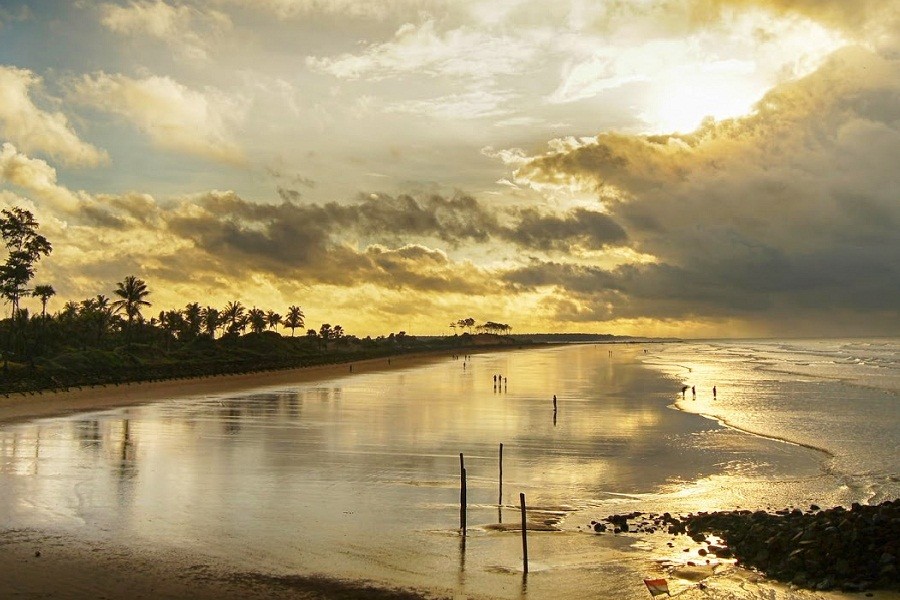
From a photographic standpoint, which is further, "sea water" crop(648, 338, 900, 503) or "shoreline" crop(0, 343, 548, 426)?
"shoreline" crop(0, 343, 548, 426)

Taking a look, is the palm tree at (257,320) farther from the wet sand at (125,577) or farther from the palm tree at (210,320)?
the wet sand at (125,577)

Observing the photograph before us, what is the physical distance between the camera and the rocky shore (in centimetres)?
1589

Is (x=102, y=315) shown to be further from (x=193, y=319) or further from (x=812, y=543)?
(x=812, y=543)

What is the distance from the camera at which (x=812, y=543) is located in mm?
17047

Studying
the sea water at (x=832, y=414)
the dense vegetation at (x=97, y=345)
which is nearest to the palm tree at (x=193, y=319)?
the dense vegetation at (x=97, y=345)

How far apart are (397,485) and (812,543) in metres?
13.7

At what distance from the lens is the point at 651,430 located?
140 ft

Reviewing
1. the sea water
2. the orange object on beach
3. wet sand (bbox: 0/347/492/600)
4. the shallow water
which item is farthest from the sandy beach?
the sea water

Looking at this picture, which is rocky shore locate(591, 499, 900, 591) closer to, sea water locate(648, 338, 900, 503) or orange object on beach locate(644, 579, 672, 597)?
orange object on beach locate(644, 579, 672, 597)

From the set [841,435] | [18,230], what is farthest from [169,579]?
[18,230]

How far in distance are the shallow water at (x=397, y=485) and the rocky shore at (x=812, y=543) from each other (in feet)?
5.86

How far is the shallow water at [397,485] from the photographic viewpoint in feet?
57.2

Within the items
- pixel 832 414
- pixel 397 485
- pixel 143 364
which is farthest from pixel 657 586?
pixel 143 364

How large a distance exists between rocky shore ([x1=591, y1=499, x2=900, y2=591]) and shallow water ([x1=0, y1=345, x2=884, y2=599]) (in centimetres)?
179
